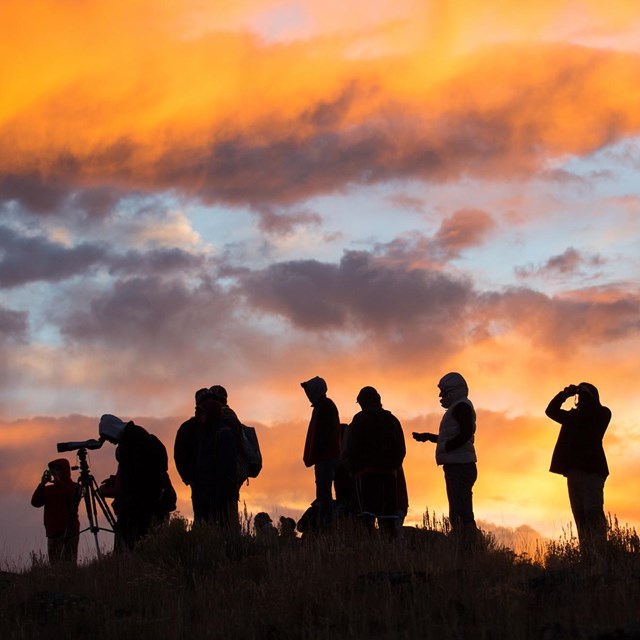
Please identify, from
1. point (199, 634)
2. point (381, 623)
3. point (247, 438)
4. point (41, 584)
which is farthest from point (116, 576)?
point (381, 623)

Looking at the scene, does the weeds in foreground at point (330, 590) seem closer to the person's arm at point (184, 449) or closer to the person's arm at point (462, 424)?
the person's arm at point (184, 449)

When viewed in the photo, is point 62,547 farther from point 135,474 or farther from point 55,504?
point 135,474

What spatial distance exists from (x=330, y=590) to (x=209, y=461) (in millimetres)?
3578

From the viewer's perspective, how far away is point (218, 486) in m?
15.8

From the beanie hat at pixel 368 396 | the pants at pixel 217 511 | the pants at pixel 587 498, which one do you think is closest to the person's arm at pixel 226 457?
the pants at pixel 217 511

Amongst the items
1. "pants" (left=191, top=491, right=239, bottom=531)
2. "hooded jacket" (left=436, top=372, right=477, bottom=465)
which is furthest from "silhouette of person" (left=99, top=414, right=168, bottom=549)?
"hooded jacket" (left=436, top=372, right=477, bottom=465)

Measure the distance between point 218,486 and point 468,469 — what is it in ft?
10.5

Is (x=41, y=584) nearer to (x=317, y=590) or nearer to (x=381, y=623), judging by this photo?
(x=317, y=590)

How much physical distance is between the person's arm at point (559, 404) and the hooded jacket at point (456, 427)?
1.16 metres

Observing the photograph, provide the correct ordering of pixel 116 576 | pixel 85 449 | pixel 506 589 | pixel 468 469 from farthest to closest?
pixel 85 449 → pixel 468 469 → pixel 116 576 → pixel 506 589

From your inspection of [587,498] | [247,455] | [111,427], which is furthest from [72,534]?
[587,498]

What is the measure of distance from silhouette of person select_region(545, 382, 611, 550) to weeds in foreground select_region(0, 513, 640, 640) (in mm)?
395

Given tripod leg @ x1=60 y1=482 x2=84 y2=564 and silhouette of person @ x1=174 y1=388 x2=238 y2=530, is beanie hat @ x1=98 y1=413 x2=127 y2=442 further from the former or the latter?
tripod leg @ x1=60 y1=482 x2=84 y2=564

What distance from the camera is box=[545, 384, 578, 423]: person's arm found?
16125 mm
